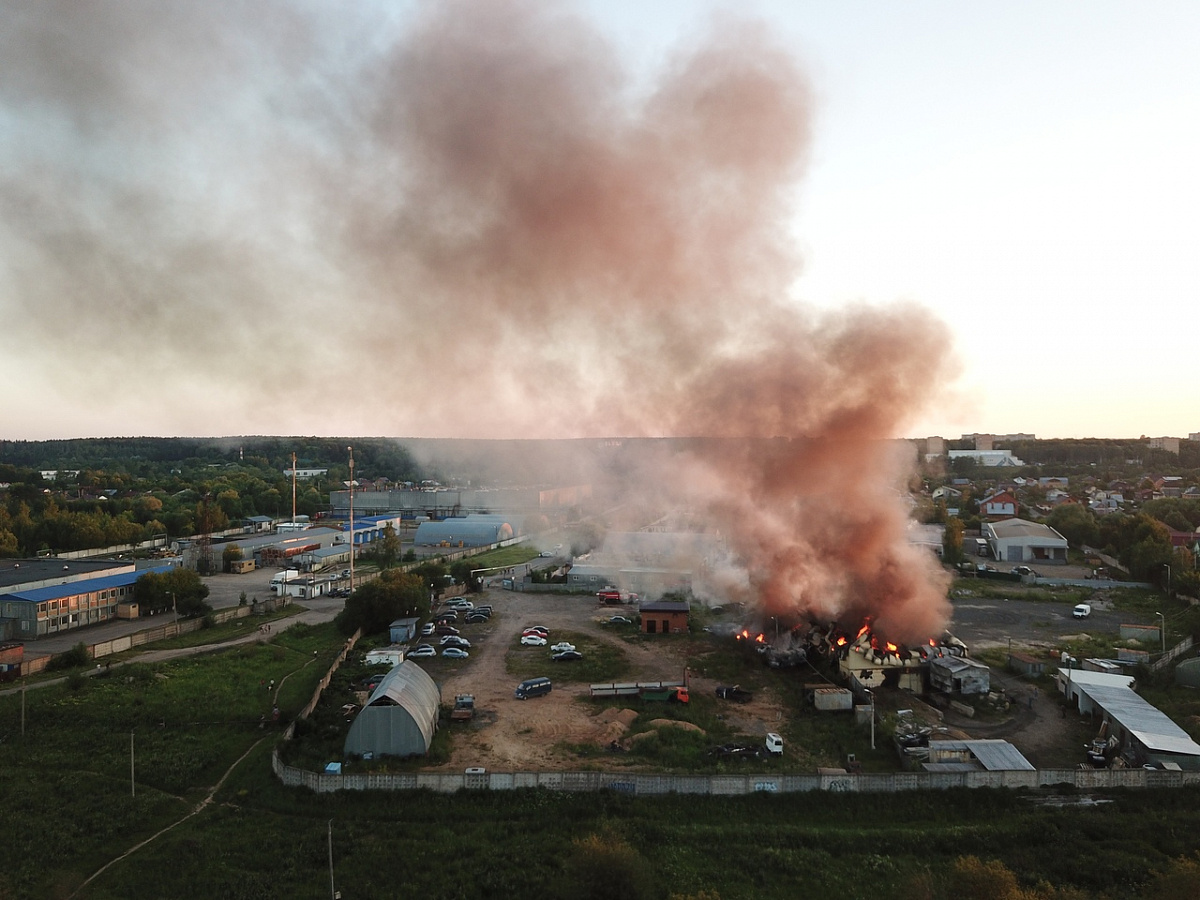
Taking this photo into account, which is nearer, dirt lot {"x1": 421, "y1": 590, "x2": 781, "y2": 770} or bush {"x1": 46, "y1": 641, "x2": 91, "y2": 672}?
dirt lot {"x1": 421, "y1": 590, "x2": 781, "y2": 770}

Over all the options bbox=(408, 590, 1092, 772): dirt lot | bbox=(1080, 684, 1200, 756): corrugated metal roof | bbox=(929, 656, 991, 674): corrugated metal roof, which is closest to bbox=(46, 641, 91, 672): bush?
bbox=(408, 590, 1092, 772): dirt lot

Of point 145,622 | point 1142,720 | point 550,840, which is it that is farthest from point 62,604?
point 1142,720

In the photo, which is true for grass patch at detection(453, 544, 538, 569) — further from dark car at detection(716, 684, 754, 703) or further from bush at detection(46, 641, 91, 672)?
dark car at detection(716, 684, 754, 703)

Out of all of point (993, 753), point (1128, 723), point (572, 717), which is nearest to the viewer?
point (993, 753)

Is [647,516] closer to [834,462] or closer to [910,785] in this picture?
[834,462]

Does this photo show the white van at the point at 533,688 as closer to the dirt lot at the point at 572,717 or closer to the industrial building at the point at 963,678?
the dirt lot at the point at 572,717

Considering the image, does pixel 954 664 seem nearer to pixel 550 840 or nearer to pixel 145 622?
pixel 550 840

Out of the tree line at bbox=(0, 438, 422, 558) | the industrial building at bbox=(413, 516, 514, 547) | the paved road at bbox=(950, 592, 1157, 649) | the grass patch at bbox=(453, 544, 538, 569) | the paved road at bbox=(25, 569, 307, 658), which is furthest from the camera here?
the industrial building at bbox=(413, 516, 514, 547)

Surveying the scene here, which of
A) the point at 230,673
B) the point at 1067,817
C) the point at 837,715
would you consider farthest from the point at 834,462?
the point at 230,673
